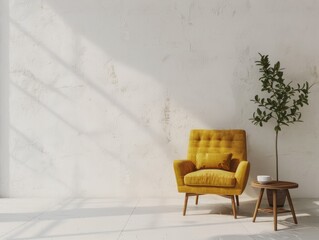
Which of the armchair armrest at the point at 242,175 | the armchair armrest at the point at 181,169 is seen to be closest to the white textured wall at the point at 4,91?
the armchair armrest at the point at 181,169

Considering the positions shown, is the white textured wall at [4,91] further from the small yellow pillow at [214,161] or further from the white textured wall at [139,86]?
the small yellow pillow at [214,161]

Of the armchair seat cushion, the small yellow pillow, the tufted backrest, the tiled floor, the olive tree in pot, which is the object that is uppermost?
the olive tree in pot

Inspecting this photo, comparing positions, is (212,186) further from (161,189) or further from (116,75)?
(116,75)

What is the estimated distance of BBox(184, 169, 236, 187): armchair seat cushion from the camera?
422 centimetres

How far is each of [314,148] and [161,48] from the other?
7.44 ft

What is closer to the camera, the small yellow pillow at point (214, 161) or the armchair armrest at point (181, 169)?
the armchair armrest at point (181, 169)

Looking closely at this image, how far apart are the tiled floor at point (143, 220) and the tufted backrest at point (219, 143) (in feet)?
1.95

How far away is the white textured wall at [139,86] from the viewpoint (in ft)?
17.4

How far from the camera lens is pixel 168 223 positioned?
4.02 m

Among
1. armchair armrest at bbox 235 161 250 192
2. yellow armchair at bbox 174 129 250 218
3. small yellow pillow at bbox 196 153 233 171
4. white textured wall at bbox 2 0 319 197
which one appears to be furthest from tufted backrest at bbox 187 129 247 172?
armchair armrest at bbox 235 161 250 192

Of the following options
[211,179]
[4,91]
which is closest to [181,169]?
[211,179]

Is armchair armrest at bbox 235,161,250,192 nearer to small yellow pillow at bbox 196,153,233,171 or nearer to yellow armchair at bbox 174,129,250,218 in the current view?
yellow armchair at bbox 174,129,250,218

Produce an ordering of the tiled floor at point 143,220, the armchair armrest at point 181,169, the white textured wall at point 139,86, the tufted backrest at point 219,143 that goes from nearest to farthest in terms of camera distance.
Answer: the tiled floor at point 143,220, the armchair armrest at point 181,169, the tufted backrest at point 219,143, the white textured wall at point 139,86

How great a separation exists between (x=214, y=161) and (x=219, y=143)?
33cm
